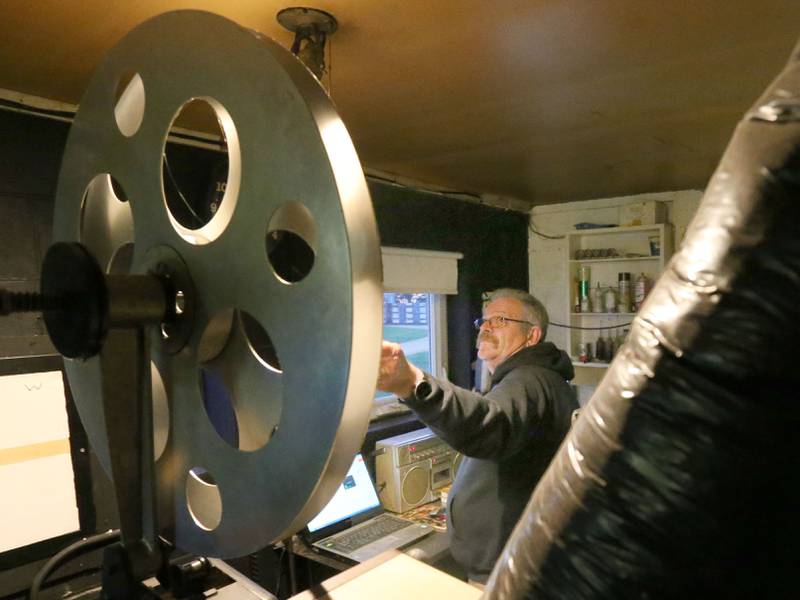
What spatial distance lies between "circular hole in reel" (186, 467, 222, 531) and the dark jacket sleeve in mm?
699

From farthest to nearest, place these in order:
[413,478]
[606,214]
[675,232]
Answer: [606,214] < [675,232] < [413,478]

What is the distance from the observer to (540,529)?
1.21 feet

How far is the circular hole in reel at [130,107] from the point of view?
2.05 feet

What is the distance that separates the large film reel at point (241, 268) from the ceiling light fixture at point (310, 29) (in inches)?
23.6

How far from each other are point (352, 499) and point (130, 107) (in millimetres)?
2002

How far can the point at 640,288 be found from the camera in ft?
11.6

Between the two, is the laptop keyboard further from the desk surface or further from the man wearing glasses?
the man wearing glasses

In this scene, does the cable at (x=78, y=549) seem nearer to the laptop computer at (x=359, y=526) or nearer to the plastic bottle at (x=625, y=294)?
the laptop computer at (x=359, y=526)

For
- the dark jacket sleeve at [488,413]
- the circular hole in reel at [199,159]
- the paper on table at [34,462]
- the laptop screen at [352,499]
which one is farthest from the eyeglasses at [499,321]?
the paper on table at [34,462]

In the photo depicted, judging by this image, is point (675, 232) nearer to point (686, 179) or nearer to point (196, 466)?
point (686, 179)

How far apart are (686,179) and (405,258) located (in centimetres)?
158

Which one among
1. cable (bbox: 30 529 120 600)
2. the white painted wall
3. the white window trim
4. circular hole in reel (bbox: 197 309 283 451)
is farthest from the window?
circular hole in reel (bbox: 197 309 283 451)

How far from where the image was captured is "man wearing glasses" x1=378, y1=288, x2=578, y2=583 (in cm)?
141

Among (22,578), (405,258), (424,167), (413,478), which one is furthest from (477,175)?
(22,578)
